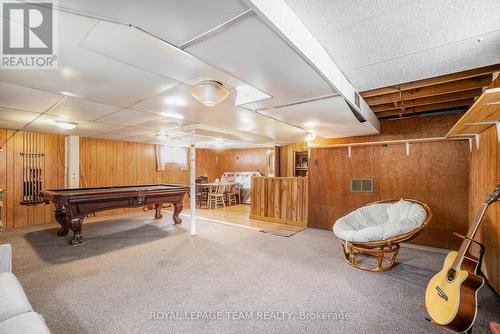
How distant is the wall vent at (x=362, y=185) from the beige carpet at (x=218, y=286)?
126 cm

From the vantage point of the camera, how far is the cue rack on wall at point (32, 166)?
5.27 m

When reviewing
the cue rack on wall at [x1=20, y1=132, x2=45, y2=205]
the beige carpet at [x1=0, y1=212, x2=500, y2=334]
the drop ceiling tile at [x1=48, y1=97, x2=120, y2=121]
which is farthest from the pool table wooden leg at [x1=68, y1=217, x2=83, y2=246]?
the cue rack on wall at [x1=20, y1=132, x2=45, y2=205]

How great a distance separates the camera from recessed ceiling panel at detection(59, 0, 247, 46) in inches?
44.6

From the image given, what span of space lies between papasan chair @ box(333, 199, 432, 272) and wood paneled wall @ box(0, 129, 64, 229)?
688 cm

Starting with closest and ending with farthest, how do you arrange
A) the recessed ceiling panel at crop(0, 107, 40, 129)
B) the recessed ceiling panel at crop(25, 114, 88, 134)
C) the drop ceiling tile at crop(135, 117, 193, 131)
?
the recessed ceiling panel at crop(0, 107, 40, 129) < the recessed ceiling panel at crop(25, 114, 88, 134) < the drop ceiling tile at crop(135, 117, 193, 131)

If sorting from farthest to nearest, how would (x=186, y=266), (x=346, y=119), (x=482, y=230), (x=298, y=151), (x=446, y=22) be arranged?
(x=298, y=151), (x=346, y=119), (x=186, y=266), (x=482, y=230), (x=446, y=22)

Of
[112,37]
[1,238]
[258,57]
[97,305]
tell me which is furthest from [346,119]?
[1,238]

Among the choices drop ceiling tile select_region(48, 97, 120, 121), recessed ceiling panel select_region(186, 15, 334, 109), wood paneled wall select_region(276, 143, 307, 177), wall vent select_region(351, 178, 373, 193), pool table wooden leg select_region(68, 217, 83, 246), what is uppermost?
drop ceiling tile select_region(48, 97, 120, 121)

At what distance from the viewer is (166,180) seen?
8195 millimetres

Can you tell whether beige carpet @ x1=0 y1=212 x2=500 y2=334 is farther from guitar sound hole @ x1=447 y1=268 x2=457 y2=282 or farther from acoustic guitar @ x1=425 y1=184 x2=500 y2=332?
guitar sound hole @ x1=447 y1=268 x2=457 y2=282

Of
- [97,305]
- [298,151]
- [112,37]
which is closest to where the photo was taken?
[112,37]

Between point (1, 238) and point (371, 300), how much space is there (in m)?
6.30

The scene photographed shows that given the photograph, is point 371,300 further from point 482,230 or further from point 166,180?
point 166,180

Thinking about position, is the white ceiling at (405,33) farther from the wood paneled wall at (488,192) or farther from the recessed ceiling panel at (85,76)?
the recessed ceiling panel at (85,76)
